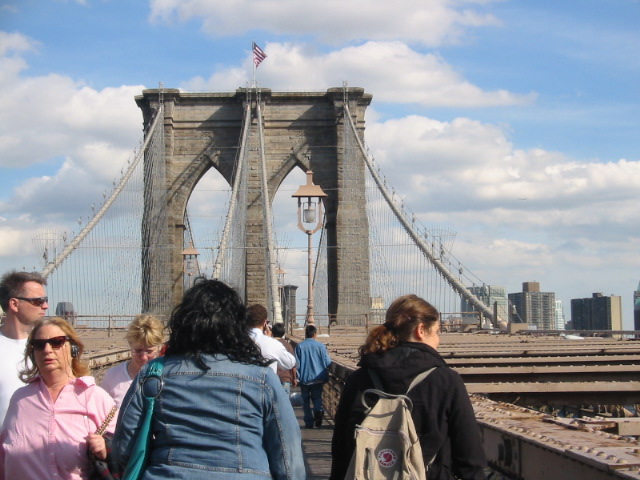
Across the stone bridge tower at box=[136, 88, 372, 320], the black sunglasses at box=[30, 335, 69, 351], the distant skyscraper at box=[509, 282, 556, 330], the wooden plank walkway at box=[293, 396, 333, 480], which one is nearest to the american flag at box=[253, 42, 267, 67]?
the stone bridge tower at box=[136, 88, 372, 320]

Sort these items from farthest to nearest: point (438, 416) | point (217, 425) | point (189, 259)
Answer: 1. point (189, 259)
2. point (438, 416)
3. point (217, 425)

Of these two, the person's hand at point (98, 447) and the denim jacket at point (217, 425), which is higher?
the denim jacket at point (217, 425)

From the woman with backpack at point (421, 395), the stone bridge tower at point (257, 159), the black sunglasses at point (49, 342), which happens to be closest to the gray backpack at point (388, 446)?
the woman with backpack at point (421, 395)

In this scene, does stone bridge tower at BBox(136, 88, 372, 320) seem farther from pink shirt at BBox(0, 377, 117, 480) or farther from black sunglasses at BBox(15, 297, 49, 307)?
pink shirt at BBox(0, 377, 117, 480)

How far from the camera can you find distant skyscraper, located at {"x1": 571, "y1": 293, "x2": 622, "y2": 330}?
189 feet

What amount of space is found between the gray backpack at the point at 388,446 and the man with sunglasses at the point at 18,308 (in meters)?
1.85

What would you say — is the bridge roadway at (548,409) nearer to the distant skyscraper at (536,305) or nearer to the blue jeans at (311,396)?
the blue jeans at (311,396)

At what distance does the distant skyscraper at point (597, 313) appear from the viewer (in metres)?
57.7

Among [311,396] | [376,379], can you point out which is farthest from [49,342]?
[311,396]

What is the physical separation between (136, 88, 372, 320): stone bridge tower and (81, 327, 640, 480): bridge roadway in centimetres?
2390

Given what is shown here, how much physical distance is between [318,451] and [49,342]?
5.74m

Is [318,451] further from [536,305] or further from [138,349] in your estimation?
[536,305]

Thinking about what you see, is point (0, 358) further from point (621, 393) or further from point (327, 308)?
point (327, 308)

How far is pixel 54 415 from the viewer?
3.75 m
